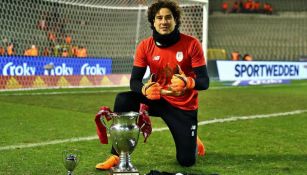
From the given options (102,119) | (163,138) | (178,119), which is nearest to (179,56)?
(178,119)

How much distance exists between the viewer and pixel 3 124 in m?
7.36

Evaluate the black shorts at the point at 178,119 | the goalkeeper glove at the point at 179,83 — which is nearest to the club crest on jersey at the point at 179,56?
the black shorts at the point at 178,119

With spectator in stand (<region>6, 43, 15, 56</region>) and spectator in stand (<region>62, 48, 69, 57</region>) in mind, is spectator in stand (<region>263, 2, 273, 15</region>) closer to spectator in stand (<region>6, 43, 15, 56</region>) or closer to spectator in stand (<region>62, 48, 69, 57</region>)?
spectator in stand (<region>62, 48, 69, 57</region>)

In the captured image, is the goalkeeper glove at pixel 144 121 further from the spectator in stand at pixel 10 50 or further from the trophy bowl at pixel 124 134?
the spectator in stand at pixel 10 50

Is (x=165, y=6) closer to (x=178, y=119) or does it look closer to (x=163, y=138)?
(x=178, y=119)

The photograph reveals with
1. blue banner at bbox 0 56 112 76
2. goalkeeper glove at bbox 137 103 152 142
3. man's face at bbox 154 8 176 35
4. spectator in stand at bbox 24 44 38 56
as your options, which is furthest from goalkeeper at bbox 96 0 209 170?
spectator in stand at bbox 24 44 38 56

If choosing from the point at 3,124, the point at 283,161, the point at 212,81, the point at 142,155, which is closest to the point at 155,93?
the point at 142,155

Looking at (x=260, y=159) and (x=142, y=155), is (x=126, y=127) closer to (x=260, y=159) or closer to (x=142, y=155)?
(x=142, y=155)

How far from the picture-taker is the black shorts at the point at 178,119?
482 cm

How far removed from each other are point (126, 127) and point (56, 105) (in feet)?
20.5

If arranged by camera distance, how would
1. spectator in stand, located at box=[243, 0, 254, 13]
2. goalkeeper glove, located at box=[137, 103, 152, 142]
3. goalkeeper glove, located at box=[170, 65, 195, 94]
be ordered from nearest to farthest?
1. goalkeeper glove, located at box=[170, 65, 195, 94]
2. goalkeeper glove, located at box=[137, 103, 152, 142]
3. spectator in stand, located at box=[243, 0, 254, 13]

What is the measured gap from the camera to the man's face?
4.72 metres

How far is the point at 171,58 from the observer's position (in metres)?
4.93

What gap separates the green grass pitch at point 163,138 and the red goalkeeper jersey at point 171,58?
74 cm
